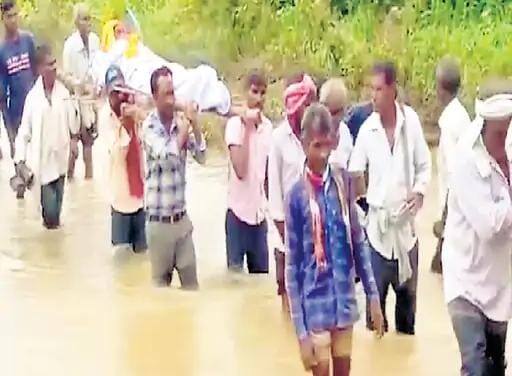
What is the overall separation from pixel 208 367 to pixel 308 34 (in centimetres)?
1094

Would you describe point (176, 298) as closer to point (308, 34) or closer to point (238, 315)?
point (238, 315)

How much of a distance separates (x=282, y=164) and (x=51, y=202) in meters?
4.31

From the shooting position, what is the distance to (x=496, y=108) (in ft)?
21.5

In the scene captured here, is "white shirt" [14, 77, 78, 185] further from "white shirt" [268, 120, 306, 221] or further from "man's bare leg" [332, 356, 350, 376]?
"man's bare leg" [332, 356, 350, 376]

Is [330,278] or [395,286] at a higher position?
[330,278]

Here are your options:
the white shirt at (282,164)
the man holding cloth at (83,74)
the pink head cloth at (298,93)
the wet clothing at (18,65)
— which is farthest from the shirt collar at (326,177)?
the man holding cloth at (83,74)

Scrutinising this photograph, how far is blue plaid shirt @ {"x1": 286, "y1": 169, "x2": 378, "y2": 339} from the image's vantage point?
6.81 metres

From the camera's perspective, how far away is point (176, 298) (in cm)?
1010

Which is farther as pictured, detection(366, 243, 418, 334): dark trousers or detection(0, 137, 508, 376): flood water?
detection(366, 243, 418, 334): dark trousers

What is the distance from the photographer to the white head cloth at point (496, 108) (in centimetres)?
654

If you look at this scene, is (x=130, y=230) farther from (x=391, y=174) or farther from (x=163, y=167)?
(x=391, y=174)

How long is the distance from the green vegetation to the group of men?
415 centimetres

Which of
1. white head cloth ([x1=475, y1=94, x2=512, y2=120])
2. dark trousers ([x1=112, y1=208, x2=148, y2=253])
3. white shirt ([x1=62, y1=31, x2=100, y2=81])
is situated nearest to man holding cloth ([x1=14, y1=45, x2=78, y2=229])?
dark trousers ([x1=112, y1=208, x2=148, y2=253])

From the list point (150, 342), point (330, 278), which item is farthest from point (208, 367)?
point (330, 278)
